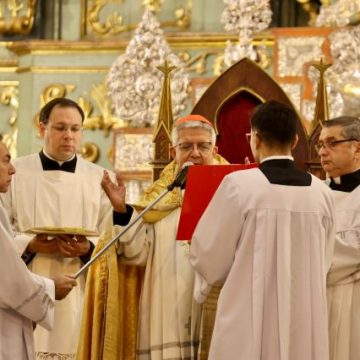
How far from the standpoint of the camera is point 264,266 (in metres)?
4.69

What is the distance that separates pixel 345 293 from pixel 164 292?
0.95 metres

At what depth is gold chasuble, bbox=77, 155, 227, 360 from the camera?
5664mm

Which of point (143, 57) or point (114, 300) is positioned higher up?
point (143, 57)

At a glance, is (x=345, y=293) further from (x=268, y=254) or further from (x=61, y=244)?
(x=61, y=244)

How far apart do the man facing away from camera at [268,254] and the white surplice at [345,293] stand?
395 millimetres

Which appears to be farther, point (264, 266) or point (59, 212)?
point (59, 212)

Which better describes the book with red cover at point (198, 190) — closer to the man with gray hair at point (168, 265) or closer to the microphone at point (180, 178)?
the microphone at point (180, 178)

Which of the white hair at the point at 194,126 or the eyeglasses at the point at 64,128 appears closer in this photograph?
the white hair at the point at 194,126

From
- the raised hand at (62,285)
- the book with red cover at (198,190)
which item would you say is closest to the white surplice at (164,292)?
the book with red cover at (198,190)

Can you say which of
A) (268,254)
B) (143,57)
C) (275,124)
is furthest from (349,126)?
(143,57)

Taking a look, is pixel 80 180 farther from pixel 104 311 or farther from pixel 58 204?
pixel 104 311

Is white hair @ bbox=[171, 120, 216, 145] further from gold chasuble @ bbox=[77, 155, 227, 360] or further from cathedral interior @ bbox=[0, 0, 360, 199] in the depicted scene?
cathedral interior @ bbox=[0, 0, 360, 199]

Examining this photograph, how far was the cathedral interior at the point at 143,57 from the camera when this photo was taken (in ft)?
28.7

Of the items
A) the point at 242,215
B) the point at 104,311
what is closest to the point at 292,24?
the point at 104,311
